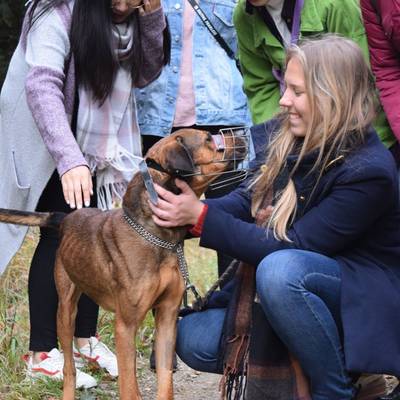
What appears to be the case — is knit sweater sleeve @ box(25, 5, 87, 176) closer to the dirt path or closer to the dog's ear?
the dog's ear

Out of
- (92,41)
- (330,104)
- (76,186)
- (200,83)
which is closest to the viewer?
(330,104)

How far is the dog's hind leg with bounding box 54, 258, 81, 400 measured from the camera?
14.4 feet

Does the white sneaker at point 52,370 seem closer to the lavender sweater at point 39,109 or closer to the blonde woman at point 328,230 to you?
the lavender sweater at point 39,109

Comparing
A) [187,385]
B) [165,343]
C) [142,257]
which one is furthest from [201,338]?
[187,385]

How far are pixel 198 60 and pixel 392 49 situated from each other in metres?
1.23

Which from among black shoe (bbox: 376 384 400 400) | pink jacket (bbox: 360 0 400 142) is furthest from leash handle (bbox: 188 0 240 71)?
black shoe (bbox: 376 384 400 400)

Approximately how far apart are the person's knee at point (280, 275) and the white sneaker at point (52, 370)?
156cm

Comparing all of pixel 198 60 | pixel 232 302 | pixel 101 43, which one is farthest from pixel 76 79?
pixel 232 302

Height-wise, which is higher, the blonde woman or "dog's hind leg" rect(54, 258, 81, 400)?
the blonde woman

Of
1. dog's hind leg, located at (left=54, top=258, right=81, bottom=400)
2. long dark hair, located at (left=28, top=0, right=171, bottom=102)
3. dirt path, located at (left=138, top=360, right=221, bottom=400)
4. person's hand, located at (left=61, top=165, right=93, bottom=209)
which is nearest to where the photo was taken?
person's hand, located at (left=61, top=165, right=93, bottom=209)

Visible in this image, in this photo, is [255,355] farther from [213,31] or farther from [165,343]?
[213,31]

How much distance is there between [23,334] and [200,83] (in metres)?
1.95

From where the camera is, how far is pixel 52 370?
466cm

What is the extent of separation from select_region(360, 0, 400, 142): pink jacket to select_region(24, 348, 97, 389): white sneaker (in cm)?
215
